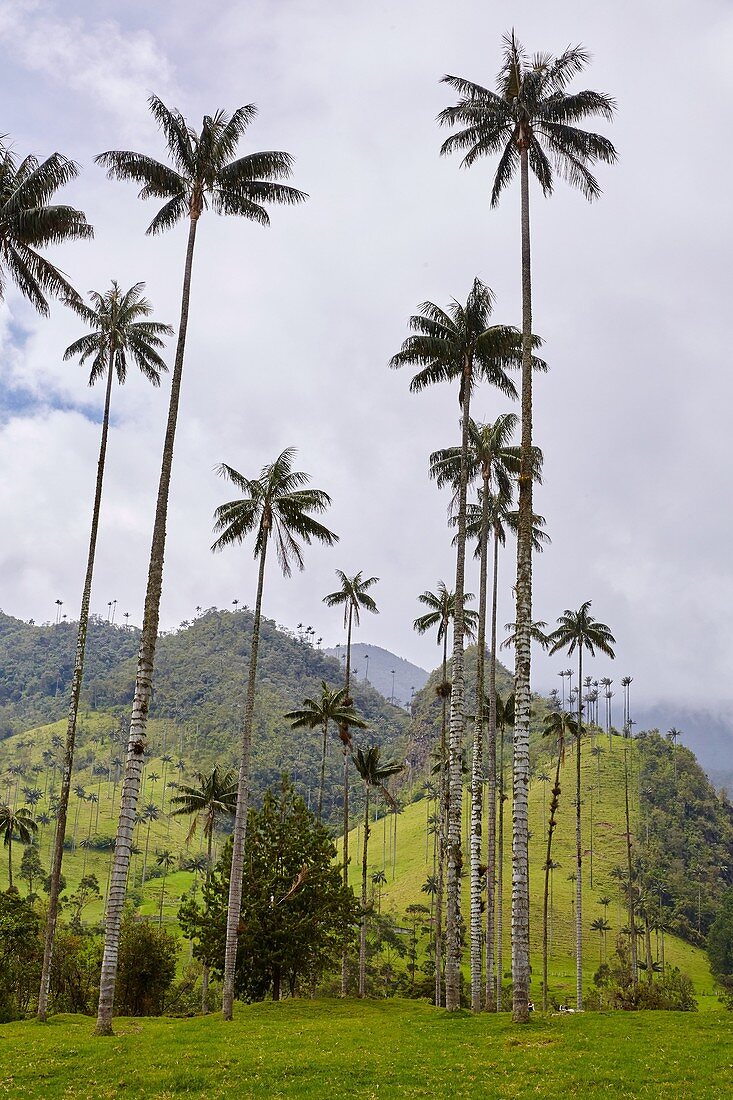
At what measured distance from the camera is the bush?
174ft

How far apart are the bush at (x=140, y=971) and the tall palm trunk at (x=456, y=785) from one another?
2829cm

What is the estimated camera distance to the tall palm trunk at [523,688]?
24.4 meters

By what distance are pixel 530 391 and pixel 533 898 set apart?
369ft

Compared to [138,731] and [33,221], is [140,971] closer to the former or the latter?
[138,731]

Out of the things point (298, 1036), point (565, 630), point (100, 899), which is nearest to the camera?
point (298, 1036)

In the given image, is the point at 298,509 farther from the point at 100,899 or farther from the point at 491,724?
the point at 100,899

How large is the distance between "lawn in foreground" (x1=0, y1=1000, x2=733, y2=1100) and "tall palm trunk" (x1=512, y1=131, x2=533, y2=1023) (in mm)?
2156

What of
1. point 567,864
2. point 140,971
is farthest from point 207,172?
point 567,864

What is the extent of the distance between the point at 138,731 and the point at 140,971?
3654 centimetres

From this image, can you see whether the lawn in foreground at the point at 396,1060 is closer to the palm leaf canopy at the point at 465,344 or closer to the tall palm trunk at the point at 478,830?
the tall palm trunk at the point at 478,830

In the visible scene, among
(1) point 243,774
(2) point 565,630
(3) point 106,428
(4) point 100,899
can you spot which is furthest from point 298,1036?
(4) point 100,899

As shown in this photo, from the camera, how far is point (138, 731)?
25.5 meters

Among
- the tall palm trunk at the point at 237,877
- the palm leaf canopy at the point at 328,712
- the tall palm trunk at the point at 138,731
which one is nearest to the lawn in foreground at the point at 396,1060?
the tall palm trunk at the point at 138,731

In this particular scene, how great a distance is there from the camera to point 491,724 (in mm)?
43375
